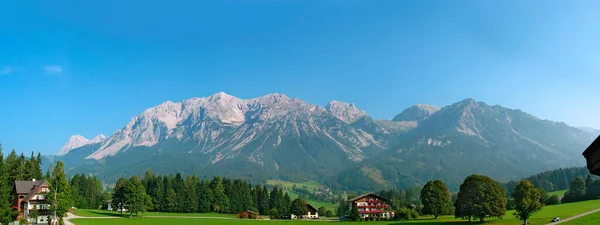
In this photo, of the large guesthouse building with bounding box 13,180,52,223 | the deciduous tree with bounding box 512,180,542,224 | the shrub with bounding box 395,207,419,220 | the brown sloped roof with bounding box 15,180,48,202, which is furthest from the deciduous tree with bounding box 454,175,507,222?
the brown sloped roof with bounding box 15,180,48,202

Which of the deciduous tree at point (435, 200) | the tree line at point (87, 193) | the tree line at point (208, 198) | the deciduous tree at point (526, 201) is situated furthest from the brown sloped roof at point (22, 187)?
the deciduous tree at point (526, 201)

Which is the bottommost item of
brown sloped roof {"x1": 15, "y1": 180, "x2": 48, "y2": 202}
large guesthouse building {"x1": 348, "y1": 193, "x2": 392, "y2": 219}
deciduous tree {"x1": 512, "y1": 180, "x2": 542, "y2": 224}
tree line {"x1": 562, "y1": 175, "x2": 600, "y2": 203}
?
large guesthouse building {"x1": 348, "y1": 193, "x2": 392, "y2": 219}

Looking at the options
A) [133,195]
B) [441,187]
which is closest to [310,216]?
[441,187]

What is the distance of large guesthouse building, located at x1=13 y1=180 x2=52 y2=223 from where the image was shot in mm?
94938

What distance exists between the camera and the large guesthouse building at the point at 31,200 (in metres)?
94.9

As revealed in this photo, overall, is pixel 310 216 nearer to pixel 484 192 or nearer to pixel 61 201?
pixel 484 192

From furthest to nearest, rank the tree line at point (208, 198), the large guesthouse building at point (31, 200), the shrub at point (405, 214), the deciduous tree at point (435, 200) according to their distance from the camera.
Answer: the tree line at point (208, 198)
the deciduous tree at point (435, 200)
the shrub at point (405, 214)
the large guesthouse building at point (31, 200)

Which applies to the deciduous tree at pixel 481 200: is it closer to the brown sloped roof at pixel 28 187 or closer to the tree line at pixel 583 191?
the tree line at pixel 583 191

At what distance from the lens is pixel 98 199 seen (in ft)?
534

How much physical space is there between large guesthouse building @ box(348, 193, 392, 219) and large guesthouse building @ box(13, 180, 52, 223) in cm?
9224

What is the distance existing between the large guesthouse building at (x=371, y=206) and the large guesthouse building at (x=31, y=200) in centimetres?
9224

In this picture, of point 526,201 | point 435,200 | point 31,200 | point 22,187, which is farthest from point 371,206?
point 22,187

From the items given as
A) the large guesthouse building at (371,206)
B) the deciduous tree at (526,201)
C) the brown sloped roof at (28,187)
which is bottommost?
the large guesthouse building at (371,206)

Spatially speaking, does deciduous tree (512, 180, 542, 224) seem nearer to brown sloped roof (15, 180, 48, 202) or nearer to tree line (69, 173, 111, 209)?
brown sloped roof (15, 180, 48, 202)
